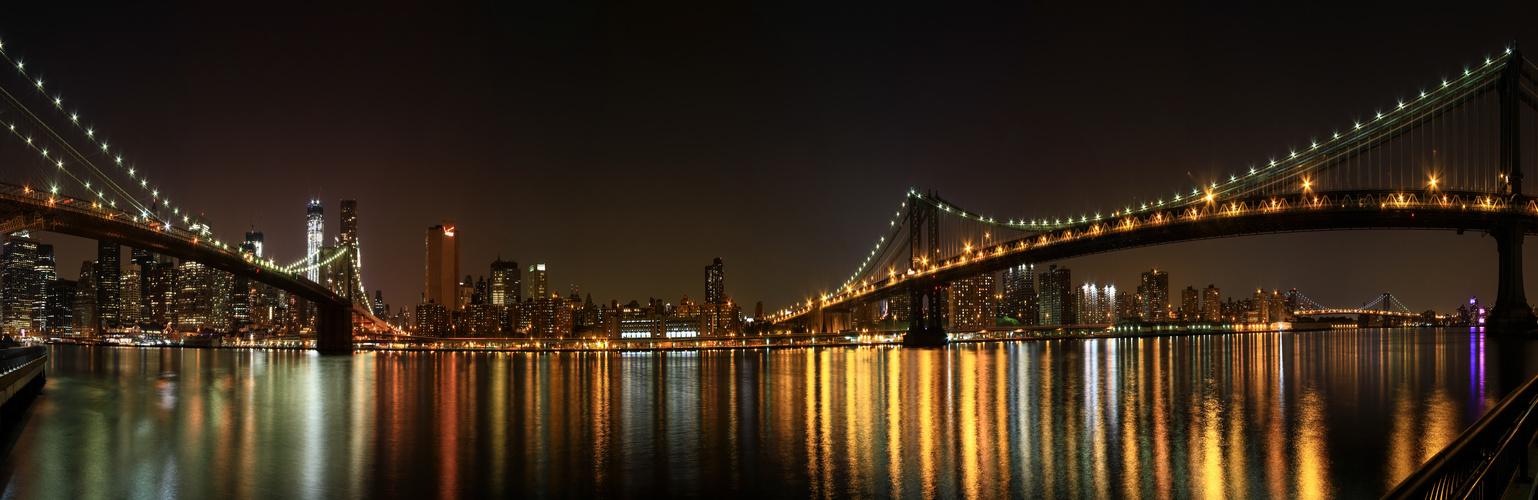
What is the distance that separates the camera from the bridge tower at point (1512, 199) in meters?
41.6

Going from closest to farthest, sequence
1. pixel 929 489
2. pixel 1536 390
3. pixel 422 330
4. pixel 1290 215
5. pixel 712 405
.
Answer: pixel 1536 390
pixel 929 489
pixel 712 405
pixel 1290 215
pixel 422 330

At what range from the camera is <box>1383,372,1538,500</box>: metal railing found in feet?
11.7

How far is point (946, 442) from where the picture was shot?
17.5 m

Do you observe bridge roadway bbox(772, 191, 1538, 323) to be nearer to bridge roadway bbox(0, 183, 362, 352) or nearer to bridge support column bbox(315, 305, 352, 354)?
bridge roadway bbox(0, 183, 362, 352)

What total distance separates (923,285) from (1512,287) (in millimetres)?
33372

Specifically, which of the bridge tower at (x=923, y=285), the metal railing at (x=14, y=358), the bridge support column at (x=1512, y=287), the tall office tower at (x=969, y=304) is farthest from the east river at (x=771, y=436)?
the tall office tower at (x=969, y=304)

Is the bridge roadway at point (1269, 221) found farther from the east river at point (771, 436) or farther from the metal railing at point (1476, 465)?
the metal railing at point (1476, 465)

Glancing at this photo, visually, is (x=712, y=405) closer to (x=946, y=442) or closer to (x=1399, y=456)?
(x=946, y=442)

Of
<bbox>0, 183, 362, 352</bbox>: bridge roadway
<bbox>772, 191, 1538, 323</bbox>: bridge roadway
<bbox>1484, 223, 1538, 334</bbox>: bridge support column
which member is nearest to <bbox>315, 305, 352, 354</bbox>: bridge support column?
<bbox>0, 183, 362, 352</bbox>: bridge roadway

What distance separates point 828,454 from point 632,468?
3.37 metres

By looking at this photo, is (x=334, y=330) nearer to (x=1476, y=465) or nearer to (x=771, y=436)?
(x=771, y=436)

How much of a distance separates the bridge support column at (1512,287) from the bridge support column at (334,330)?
73.7 m

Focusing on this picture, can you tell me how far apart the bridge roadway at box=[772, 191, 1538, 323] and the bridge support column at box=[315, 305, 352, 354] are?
4718 cm

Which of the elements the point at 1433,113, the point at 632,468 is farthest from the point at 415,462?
the point at 1433,113
